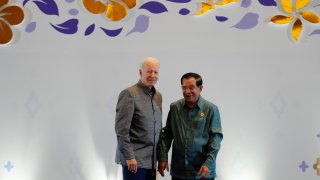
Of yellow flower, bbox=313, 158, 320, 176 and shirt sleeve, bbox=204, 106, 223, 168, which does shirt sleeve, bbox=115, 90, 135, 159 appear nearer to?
shirt sleeve, bbox=204, 106, 223, 168

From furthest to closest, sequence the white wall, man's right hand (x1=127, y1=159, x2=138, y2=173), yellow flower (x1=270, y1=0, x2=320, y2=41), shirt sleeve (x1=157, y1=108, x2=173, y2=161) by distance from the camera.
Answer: yellow flower (x1=270, y1=0, x2=320, y2=41), the white wall, shirt sleeve (x1=157, y1=108, x2=173, y2=161), man's right hand (x1=127, y1=159, x2=138, y2=173)

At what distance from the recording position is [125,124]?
2.33 m

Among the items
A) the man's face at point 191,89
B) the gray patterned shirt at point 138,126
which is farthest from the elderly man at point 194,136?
the gray patterned shirt at point 138,126

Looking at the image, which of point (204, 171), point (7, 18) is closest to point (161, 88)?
point (204, 171)

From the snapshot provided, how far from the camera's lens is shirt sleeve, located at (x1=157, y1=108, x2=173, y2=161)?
2484mm

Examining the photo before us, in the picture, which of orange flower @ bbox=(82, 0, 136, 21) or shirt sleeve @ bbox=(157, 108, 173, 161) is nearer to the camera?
shirt sleeve @ bbox=(157, 108, 173, 161)

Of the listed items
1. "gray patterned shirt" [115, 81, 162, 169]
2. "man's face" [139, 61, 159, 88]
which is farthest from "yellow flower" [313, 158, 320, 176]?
"man's face" [139, 61, 159, 88]

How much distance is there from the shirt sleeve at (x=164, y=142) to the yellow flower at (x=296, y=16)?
5.12ft

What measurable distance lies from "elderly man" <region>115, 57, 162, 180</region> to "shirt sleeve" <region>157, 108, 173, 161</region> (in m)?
0.05

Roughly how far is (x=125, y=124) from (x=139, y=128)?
111 millimetres

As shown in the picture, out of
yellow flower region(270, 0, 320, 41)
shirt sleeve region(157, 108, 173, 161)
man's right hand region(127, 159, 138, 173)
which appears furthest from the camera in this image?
yellow flower region(270, 0, 320, 41)

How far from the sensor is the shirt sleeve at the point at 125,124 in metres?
2.33

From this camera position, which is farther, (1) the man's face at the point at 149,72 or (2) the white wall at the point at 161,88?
(2) the white wall at the point at 161,88

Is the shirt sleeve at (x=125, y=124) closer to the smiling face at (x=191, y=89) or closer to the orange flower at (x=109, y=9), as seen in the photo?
the smiling face at (x=191, y=89)
